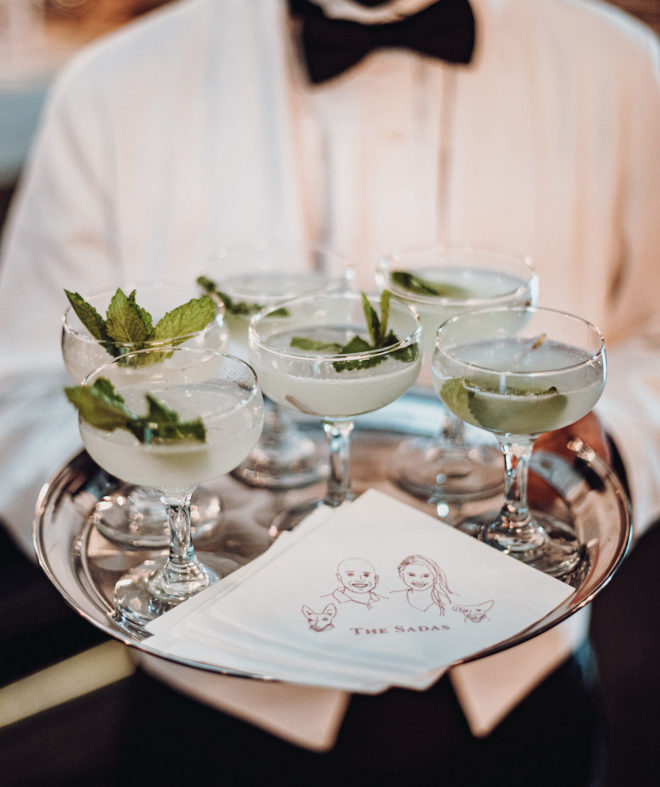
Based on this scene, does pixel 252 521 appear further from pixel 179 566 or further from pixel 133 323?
pixel 133 323

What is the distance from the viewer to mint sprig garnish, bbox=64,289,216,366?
3.80 feet

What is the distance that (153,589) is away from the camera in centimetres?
110

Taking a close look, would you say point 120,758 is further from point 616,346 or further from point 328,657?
point 616,346

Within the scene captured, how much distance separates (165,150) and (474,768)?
4.60ft

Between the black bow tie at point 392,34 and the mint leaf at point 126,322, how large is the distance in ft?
2.72

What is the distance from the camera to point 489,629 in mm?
989

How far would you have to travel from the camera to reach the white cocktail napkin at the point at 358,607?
0.95 m

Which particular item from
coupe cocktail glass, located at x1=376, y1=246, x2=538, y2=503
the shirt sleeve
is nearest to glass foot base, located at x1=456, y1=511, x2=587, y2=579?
coupe cocktail glass, located at x1=376, y1=246, x2=538, y2=503

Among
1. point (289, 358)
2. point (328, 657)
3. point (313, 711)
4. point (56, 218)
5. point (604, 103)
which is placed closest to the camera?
point (328, 657)

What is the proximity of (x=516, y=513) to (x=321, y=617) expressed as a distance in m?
0.33

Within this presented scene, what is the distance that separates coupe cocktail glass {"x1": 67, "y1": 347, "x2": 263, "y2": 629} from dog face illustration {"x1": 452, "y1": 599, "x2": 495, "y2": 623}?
0.30 metres

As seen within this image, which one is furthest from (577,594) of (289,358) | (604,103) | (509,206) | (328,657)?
(604,103)

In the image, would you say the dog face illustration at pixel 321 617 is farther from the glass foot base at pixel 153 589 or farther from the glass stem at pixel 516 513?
the glass stem at pixel 516 513

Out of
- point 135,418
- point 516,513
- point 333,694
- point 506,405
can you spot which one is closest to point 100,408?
point 135,418
